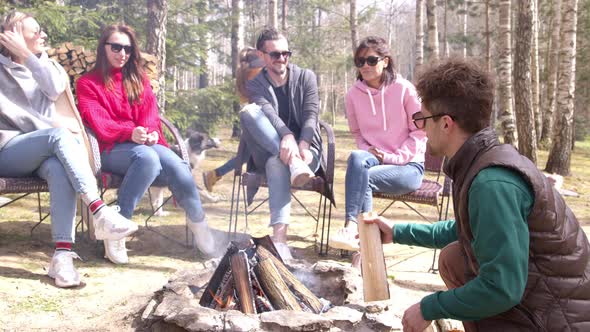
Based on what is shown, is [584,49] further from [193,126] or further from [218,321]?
[218,321]

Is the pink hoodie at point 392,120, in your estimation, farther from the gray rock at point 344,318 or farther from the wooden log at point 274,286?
the gray rock at point 344,318

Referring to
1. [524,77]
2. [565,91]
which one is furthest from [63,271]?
[565,91]

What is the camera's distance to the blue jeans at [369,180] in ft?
13.1

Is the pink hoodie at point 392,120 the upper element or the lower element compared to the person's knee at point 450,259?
upper

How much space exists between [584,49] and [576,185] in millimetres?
10906

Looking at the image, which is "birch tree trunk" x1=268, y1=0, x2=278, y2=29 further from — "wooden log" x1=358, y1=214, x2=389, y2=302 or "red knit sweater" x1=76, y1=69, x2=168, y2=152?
"wooden log" x1=358, y1=214, x2=389, y2=302

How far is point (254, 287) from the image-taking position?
108 inches

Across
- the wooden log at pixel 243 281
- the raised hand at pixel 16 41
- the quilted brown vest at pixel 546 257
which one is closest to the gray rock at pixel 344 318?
the wooden log at pixel 243 281

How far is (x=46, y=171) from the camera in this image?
3.74m

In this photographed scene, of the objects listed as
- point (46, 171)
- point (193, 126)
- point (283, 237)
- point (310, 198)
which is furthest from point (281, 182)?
point (193, 126)

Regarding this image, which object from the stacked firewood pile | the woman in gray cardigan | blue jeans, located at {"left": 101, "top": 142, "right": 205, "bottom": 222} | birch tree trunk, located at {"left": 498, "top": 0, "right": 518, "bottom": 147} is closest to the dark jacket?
blue jeans, located at {"left": 101, "top": 142, "right": 205, "bottom": 222}

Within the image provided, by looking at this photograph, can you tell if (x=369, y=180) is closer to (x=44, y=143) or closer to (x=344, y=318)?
(x=344, y=318)

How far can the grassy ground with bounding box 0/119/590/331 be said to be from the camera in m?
3.12

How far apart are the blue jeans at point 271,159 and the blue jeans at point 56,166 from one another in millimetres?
1178
